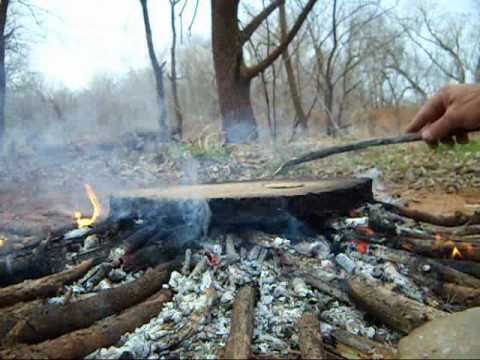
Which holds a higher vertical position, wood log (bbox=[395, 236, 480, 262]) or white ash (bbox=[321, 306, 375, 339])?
wood log (bbox=[395, 236, 480, 262])

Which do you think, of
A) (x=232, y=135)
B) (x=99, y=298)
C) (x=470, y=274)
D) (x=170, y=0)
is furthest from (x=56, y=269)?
(x=170, y=0)

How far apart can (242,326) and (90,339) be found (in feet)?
1.68

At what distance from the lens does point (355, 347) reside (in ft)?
4.49

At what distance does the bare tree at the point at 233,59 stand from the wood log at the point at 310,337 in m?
6.72

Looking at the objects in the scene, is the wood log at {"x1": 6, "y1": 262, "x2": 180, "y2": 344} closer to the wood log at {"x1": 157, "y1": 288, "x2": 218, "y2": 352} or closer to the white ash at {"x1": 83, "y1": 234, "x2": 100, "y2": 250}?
the wood log at {"x1": 157, "y1": 288, "x2": 218, "y2": 352}

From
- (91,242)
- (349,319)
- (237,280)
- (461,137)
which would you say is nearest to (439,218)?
(461,137)

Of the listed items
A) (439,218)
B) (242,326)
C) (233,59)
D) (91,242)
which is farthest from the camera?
(233,59)

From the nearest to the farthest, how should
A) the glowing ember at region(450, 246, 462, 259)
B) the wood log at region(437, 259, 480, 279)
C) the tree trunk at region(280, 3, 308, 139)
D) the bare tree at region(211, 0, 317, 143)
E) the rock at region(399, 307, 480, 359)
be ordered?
the rock at region(399, 307, 480, 359) → the wood log at region(437, 259, 480, 279) → the glowing ember at region(450, 246, 462, 259) → the bare tree at region(211, 0, 317, 143) → the tree trunk at region(280, 3, 308, 139)

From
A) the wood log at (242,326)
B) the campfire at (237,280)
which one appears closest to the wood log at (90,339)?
the campfire at (237,280)

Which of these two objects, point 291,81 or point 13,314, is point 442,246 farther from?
point 291,81

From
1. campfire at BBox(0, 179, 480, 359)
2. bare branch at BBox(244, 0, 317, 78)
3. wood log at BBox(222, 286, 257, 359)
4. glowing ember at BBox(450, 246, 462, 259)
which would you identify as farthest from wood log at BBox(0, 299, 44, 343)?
bare branch at BBox(244, 0, 317, 78)

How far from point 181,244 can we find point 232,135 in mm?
6271

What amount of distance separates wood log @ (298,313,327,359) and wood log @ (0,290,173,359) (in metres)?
0.59

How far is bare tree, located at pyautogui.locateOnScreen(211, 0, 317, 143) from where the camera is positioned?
7.84m
